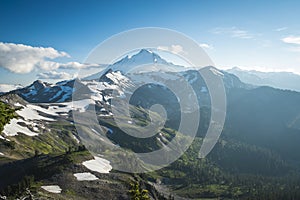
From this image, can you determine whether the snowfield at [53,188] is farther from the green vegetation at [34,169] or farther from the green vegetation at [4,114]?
the green vegetation at [4,114]

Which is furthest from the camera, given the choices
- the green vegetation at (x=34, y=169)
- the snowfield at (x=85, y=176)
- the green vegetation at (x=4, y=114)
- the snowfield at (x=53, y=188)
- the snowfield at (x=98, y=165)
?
the snowfield at (x=98, y=165)

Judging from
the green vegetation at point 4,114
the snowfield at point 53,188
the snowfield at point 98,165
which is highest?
the green vegetation at point 4,114

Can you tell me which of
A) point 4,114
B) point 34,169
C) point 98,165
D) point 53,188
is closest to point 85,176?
point 53,188

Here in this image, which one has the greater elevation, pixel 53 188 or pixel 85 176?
pixel 53 188

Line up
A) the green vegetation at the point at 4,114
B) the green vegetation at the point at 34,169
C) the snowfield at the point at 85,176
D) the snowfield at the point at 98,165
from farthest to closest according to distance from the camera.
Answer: the snowfield at the point at 98,165
the snowfield at the point at 85,176
the green vegetation at the point at 34,169
the green vegetation at the point at 4,114

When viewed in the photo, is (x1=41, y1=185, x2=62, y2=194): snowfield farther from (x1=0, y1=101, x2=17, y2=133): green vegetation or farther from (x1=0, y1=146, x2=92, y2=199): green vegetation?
(x1=0, y1=101, x2=17, y2=133): green vegetation

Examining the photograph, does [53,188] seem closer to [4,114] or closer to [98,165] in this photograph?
[98,165]

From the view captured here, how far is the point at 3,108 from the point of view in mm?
28359

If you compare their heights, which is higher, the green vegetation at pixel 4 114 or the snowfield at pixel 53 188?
the green vegetation at pixel 4 114

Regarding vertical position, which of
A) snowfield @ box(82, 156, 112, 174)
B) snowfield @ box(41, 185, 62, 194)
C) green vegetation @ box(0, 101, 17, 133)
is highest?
green vegetation @ box(0, 101, 17, 133)

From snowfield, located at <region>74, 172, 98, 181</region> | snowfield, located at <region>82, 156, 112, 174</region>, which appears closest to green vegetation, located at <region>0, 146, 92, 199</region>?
snowfield, located at <region>82, 156, 112, 174</region>

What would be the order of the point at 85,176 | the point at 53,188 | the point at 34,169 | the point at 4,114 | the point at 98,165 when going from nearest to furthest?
the point at 4,114 < the point at 53,188 < the point at 85,176 < the point at 34,169 < the point at 98,165

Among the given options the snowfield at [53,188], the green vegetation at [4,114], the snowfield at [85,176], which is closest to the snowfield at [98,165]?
the snowfield at [85,176]

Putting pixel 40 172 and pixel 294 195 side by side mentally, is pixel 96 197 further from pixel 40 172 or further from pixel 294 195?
pixel 294 195
